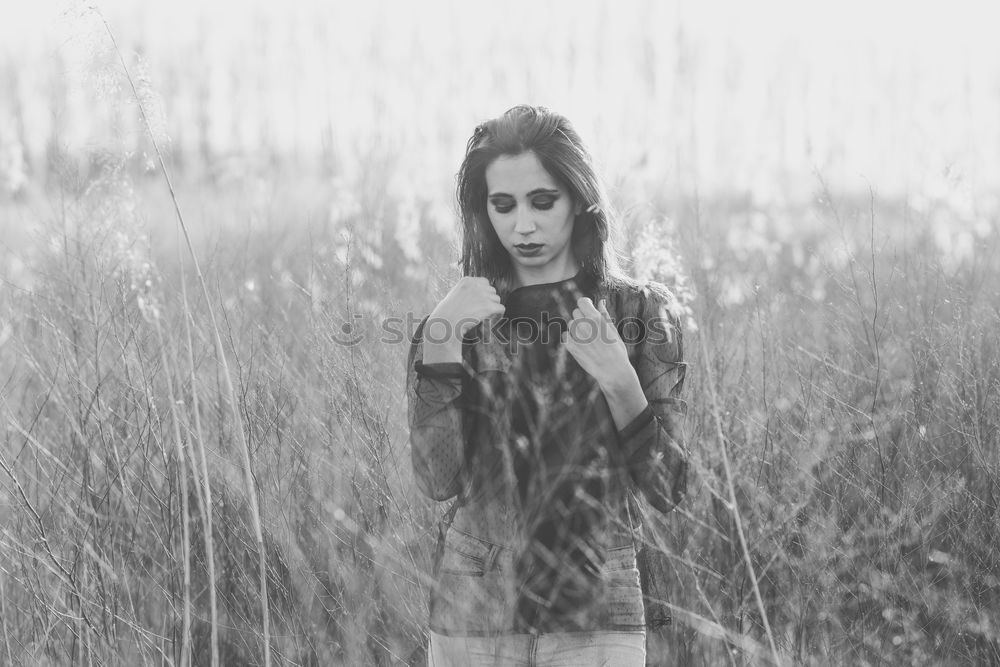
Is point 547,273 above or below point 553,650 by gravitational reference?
above

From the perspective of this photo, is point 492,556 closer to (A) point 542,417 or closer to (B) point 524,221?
(A) point 542,417

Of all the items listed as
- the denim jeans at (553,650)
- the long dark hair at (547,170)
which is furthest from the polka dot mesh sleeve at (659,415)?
the denim jeans at (553,650)

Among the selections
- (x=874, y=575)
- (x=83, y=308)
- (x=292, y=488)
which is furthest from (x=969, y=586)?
(x=83, y=308)

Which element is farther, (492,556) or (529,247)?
(529,247)

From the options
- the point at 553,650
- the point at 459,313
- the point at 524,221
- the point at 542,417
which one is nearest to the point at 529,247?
the point at 524,221

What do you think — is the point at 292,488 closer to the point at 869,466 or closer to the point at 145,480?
the point at 145,480

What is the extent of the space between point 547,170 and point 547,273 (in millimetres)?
186

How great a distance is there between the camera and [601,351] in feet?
5.03

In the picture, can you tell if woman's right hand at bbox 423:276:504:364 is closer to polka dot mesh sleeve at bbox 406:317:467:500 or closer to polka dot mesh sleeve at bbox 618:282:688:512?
polka dot mesh sleeve at bbox 406:317:467:500

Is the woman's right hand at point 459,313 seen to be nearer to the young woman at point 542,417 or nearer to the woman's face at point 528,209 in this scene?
the young woman at point 542,417

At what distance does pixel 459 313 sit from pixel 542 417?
0.22 metres

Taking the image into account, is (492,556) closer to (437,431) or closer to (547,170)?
(437,431)

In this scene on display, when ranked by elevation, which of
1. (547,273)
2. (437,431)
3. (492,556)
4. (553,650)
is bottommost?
(553,650)

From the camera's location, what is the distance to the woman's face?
65.1 inches
